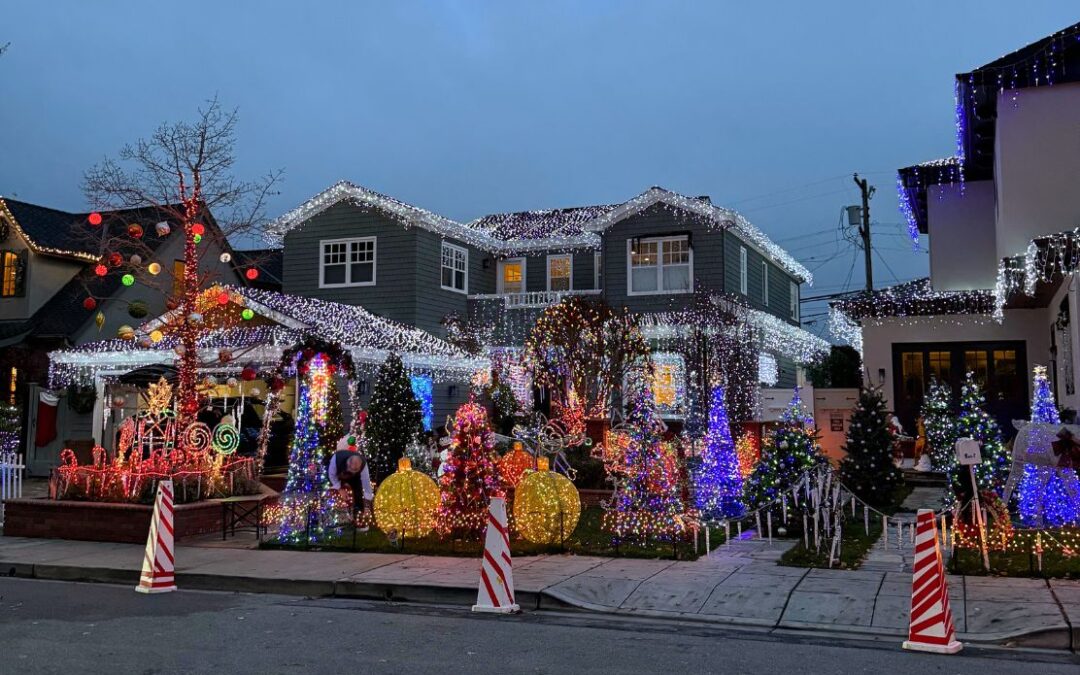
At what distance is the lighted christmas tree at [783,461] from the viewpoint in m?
12.7

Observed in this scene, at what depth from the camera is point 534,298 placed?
26.8 m

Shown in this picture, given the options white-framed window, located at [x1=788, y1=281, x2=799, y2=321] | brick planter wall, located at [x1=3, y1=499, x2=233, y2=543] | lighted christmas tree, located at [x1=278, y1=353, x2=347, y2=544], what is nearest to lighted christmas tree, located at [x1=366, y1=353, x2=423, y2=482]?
lighted christmas tree, located at [x1=278, y1=353, x2=347, y2=544]

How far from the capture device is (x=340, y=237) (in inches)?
1074

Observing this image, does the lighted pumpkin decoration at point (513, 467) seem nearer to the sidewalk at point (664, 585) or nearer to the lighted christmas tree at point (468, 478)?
the lighted christmas tree at point (468, 478)

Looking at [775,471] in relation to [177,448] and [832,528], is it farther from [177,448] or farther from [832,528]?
[177,448]

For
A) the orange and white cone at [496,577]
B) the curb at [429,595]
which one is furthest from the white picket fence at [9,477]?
the orange and white cone at [496,577]

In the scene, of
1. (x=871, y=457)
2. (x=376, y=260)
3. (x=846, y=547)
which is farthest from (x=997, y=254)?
(x=376, y=260)

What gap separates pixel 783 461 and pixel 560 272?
15858 mm

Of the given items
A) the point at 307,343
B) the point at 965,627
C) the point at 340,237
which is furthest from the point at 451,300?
the point at 965,627

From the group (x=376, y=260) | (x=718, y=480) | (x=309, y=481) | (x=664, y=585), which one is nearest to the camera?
(x=664, y=585)

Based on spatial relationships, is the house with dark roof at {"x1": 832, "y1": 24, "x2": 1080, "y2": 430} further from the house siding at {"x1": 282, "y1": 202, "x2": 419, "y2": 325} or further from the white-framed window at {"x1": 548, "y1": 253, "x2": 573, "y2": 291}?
the house siding at {"x1": 282, "y1": 202, "x2": 419, "y2": 325}

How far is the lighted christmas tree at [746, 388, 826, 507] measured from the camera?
501 inches

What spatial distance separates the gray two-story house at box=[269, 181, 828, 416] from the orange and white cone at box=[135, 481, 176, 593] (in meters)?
16.0

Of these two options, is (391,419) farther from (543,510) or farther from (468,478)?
(543,510)
